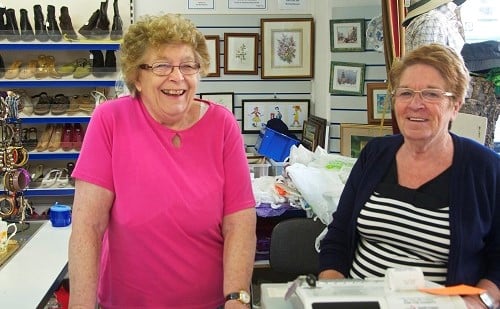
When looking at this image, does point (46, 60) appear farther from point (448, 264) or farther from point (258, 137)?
point (448, 264)

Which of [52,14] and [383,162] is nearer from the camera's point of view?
[383,162]

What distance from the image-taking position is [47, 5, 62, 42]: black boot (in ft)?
12.4

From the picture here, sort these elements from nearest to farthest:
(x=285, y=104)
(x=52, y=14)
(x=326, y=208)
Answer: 1. (x=326, y=208)
2. (x=52, y=14)
3. (x=285, y=104)

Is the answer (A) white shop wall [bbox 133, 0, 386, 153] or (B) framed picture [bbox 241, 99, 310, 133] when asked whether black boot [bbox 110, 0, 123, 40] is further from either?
(B) framed picture [bbox 241, 99, 310, 133]

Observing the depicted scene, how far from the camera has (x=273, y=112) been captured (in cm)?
415

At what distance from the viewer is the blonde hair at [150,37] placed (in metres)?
1.41

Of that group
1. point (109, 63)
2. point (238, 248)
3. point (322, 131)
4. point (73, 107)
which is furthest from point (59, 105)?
point (238, 248)

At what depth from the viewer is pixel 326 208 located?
2.34 m

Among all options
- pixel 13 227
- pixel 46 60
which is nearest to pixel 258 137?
pixel 46 60

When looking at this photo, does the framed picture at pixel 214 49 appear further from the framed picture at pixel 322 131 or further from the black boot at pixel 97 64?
the framed picture at pixel 322 131

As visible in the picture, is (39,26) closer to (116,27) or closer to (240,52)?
(116,27)

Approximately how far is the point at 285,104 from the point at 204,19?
0.93 meters

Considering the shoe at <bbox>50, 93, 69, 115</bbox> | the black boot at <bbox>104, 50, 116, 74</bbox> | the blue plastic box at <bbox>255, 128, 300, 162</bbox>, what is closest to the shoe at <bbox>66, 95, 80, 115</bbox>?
the shoe at <bbox>50, 93, 69, 115</bbox>

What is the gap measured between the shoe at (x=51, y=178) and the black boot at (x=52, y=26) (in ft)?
3.33
